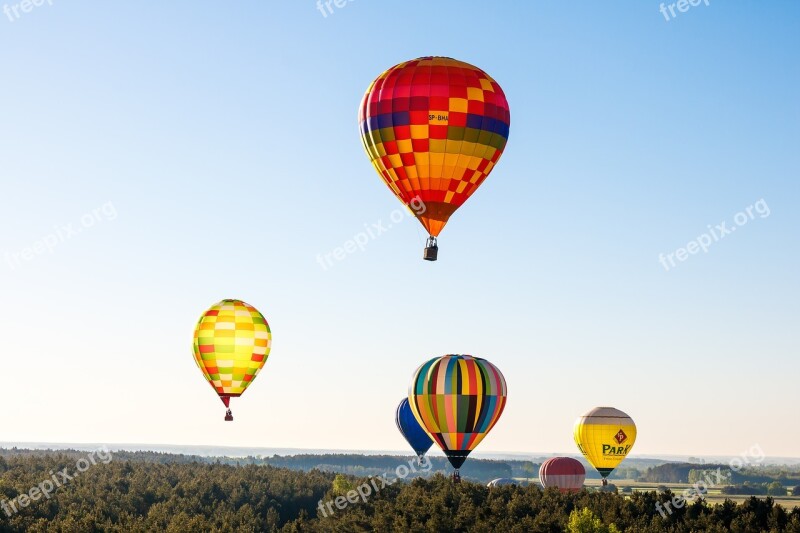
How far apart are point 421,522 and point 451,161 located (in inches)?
1528

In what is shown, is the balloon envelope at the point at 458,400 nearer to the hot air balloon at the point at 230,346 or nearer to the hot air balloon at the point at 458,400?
the hot air balloon at the point at 458,400

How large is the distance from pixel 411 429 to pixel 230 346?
20816 mm

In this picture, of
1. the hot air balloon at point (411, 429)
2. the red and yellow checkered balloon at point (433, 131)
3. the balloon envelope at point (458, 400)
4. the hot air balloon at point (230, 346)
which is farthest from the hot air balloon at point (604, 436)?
the red and yellow checkered balloon at point (433, 131)

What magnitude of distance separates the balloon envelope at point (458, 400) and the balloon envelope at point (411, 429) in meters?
20.1

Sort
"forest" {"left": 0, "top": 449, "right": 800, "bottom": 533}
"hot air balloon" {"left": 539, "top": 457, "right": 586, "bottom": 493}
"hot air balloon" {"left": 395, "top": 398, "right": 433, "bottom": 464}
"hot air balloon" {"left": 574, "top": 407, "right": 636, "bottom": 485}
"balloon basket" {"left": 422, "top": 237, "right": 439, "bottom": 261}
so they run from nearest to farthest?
1. "balloon basket" {"left": 422, "top": 237, "right": 439, "bottom": 261}
2. "forest" {"left": 0, "top": 449, "right": 800, "bottom": 533}
3. "hot air balloon" {"left": 395, "top": 398, "right": 433, "bottom": 464}
4. "hot air balloon" {"left": 574, "top": 407, "right": 636, "bottom": 485}
5. "hot air balloon" {"left": 539, "top": 457, "right": 586, "bottom": 493}

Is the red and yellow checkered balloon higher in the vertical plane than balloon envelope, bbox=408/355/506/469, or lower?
higher

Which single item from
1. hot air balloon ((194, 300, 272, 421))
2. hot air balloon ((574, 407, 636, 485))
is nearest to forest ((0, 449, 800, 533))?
hot air balloon ((574, 407, 636, 485))

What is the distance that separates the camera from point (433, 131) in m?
48.8

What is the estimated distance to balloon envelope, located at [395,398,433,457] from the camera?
83.6 metres

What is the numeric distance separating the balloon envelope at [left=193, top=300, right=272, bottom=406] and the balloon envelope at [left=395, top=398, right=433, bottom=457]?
16451 mm

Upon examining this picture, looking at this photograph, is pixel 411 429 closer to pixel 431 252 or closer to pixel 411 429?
pixel 411 429

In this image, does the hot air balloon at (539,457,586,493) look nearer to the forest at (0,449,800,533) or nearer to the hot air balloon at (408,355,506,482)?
the forest at (0,449,800,533)

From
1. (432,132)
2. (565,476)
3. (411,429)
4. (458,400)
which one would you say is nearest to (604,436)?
(565,476)

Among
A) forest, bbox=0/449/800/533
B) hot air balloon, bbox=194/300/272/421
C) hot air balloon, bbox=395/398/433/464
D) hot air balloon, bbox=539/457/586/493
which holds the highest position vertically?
hot air balloon, bbox=194/300/272/421
